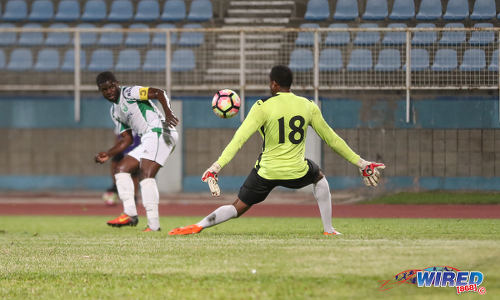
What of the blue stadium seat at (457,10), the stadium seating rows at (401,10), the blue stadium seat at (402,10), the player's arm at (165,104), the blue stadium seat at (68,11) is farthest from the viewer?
the blue stadium seat at (68,11)

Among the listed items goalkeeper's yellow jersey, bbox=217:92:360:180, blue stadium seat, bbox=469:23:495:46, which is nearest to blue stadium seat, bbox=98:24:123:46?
blue stadium seat, bbox=469:23:495:46

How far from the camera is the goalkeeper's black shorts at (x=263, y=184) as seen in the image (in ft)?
28.3

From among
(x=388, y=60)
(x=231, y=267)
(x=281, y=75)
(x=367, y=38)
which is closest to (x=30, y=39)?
(x=367, y=38)

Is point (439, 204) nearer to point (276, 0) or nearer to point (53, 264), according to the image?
point (276, 0)

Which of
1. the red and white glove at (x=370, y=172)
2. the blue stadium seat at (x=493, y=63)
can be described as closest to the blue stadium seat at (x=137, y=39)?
the blue stadium seat at (x=493, y=63)

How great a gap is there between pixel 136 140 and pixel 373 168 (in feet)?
16.9

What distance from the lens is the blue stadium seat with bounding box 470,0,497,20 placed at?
18.2 metres

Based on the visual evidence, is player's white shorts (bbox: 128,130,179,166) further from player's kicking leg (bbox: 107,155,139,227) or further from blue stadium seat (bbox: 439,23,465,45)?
blue stadium seat (bbox: 439,23,465,45)

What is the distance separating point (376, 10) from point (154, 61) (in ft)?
18.6

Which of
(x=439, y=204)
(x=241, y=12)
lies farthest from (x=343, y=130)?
(x=241, y=12)

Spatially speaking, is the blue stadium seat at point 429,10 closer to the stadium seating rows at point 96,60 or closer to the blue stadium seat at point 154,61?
the stadium seating rows at point 96,60

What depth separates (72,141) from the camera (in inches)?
765

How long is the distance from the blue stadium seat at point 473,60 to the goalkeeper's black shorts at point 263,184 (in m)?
9.26

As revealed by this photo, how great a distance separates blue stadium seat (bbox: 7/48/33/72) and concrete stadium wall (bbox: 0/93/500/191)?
2.73 ft
